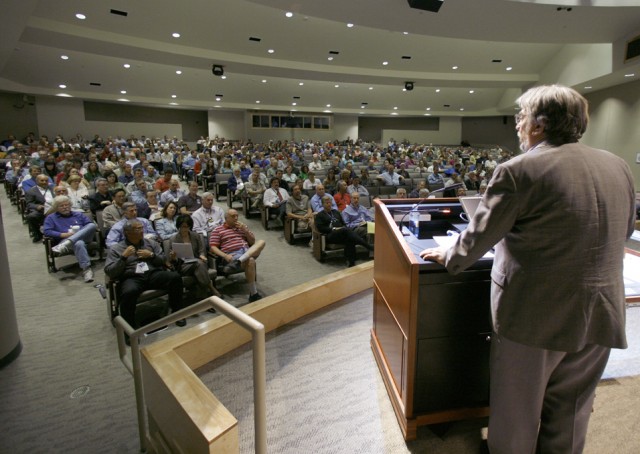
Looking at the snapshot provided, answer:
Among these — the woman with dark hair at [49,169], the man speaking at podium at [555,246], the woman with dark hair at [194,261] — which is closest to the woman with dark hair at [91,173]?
the woman with dark hair at [49,169]

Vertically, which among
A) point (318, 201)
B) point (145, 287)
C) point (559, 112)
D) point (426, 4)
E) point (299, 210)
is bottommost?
point (145, 287)

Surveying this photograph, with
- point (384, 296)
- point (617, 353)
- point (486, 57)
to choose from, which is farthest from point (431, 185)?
point (384, 296)

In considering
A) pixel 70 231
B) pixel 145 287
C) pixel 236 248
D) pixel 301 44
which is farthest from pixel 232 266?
pixel 301 44

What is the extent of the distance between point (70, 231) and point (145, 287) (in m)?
2.03

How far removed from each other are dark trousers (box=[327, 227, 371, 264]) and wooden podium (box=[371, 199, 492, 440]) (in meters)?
3.08

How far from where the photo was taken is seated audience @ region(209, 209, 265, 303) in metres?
3.97

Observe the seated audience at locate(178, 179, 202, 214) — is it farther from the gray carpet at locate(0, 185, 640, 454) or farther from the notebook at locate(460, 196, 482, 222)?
the notebook at locate(460, 196, 482, 222)

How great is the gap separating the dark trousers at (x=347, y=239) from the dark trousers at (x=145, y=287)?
7.17ft

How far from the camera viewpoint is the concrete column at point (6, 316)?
2.71m

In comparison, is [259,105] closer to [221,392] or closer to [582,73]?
[582,73]

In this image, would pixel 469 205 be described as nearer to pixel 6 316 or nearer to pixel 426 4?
pixel 6 316

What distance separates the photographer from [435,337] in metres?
1.71

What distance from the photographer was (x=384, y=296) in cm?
220

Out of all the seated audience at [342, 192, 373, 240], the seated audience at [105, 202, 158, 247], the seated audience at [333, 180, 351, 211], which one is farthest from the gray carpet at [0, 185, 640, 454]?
the seated audience at [333, 180, 351, 211]
